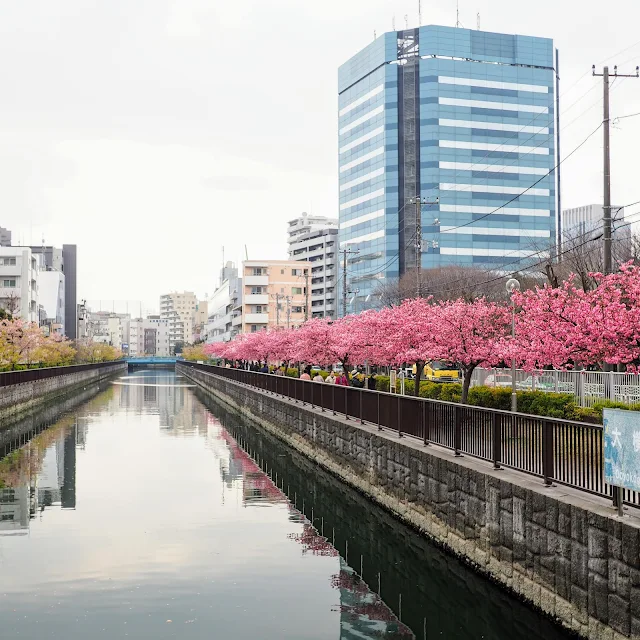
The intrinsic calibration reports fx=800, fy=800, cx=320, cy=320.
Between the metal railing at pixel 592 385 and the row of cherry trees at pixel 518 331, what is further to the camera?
the metal railing at pixel 592 385

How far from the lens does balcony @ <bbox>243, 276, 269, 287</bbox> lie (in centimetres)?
13388

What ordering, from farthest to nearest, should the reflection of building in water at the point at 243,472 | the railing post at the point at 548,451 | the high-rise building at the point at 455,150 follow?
the high-rise building at the point at 455,150 → the reflection of building in water at the point at 243,472 → the railing post at the point at 548,451

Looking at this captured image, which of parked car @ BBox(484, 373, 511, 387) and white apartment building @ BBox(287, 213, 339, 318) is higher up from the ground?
white apartment building @ BBox(287, 213, 339, 318)

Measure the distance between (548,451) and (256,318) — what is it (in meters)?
121

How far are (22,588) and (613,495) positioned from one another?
932 centimetres

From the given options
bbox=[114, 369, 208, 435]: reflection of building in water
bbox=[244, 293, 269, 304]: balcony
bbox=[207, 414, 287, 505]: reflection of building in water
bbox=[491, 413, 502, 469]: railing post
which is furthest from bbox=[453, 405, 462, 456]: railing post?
bbox=[244, 293, 269, 304]: balcony

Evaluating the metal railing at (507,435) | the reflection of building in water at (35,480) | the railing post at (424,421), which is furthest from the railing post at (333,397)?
the railing post at (424,421)

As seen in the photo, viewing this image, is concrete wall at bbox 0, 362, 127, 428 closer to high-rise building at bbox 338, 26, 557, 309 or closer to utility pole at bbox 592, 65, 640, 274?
utility pole at bbox 592, 65, 640, 274

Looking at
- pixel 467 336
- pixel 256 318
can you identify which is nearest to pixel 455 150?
pixel 256 318

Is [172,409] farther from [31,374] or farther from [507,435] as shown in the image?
[507,435]

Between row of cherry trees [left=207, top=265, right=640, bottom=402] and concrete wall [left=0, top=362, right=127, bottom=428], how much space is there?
18.5m

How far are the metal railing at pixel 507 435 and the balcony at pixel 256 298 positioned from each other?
111223 mm

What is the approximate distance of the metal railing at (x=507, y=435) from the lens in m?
10.3

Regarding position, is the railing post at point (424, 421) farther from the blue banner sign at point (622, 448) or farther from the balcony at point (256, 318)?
the balcony at point (256, 318)
